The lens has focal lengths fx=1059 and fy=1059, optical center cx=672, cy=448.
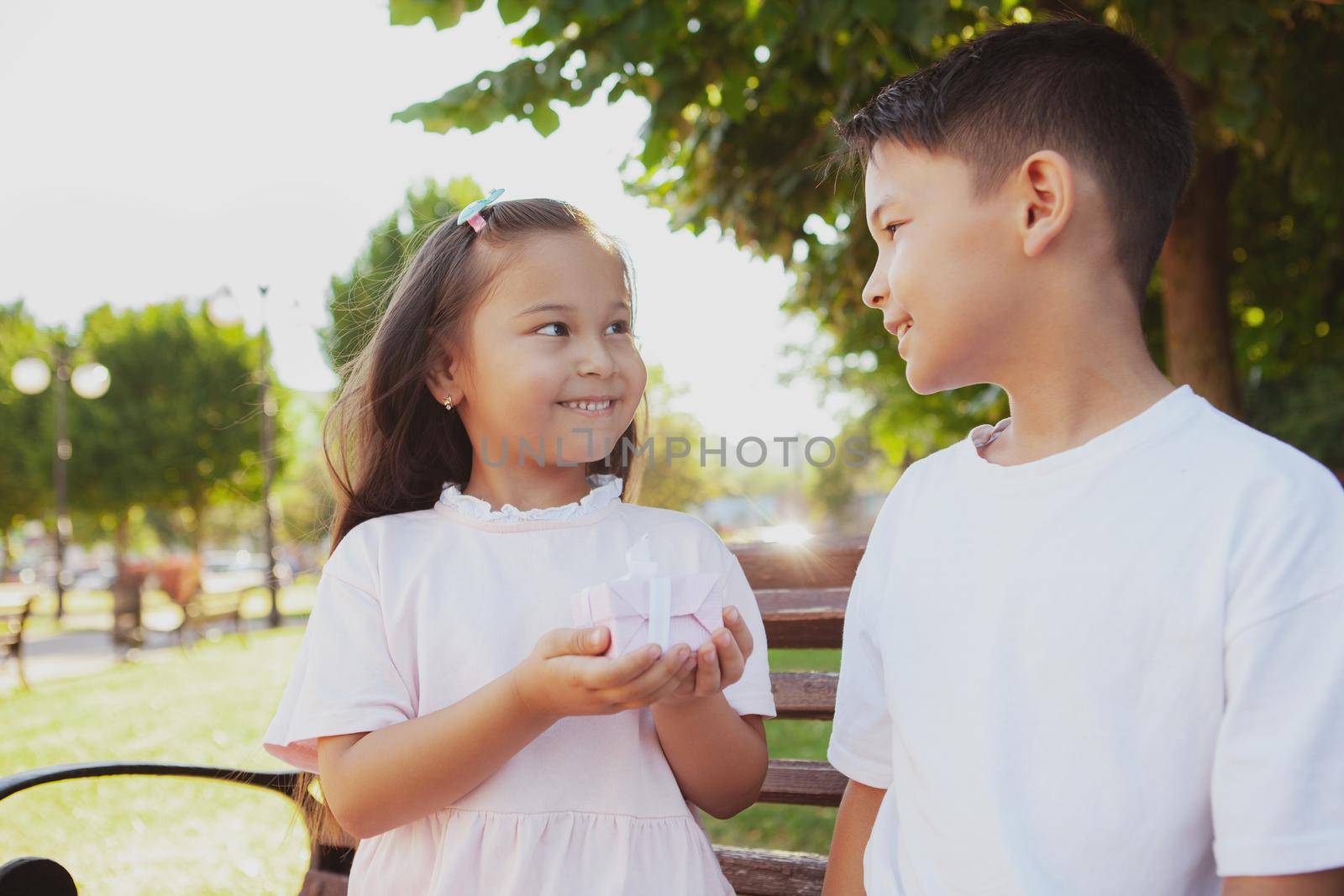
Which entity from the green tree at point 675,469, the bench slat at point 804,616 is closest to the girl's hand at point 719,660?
the bench slat at point 804,616

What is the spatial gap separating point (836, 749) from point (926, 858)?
0.27 m

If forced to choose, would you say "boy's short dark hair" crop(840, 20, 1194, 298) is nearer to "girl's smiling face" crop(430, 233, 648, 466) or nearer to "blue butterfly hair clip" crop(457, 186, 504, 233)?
"girl's smiling face" crop(430, 233, 648, 466)

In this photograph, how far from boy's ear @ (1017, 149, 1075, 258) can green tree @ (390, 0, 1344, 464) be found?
0.86 m

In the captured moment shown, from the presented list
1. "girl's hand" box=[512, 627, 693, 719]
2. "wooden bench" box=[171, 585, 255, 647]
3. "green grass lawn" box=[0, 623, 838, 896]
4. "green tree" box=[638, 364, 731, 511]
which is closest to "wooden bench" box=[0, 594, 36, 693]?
"green grass lawn" box=[0, 623, 838, 896]

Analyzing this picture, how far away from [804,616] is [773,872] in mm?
553

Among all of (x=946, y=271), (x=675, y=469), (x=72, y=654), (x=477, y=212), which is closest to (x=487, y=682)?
(x=477, y=212)

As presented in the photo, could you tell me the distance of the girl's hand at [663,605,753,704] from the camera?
4.63ft

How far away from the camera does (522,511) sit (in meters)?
1.91

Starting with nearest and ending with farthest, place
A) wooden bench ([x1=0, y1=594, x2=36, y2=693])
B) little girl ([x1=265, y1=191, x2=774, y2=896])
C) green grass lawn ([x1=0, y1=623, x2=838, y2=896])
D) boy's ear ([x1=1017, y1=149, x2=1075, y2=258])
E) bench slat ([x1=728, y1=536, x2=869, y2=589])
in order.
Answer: boy's ear ([x1=1017, y1=149, x2=1075, y2=258]), little girl ([x1=265, y1=191, x2=774, y2=896]), bench slat ([x1=728, y1=536, x2=869, y2=589]), green grass lawn ([x1=0, y1=623, x2=838, y2=896]), wooden bench ([x1=0, y1=594, x2=36, y2=693])

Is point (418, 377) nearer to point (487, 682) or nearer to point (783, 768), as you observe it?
point (487, 682)

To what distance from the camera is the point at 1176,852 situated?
132 centimetres

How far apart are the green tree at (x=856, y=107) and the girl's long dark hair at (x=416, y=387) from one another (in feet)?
2.74

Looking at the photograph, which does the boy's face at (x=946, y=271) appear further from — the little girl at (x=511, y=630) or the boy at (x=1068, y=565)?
the little girl at (x=511, y=630)

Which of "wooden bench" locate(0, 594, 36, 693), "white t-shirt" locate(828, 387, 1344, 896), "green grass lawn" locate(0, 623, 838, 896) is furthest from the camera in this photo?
"wooden bench" locate(0, 594, 36, 693)
